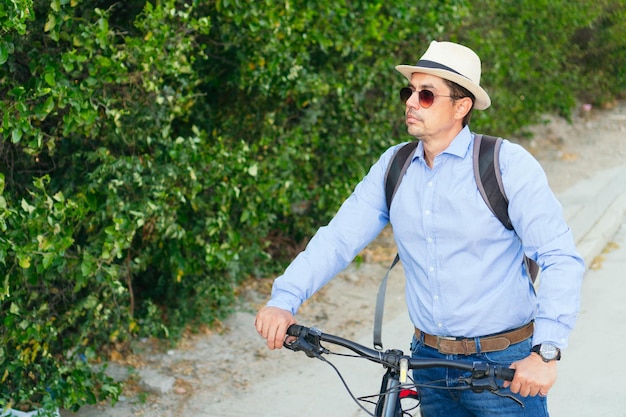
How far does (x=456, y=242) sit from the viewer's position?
130 inches

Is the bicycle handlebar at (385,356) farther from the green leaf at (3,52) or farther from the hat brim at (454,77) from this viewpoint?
the green leaf at (3,52)

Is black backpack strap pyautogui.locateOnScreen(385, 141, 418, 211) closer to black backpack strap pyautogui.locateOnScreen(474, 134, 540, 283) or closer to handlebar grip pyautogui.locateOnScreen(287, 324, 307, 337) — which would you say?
black backpack strap pyautogui.locateOnScreen(474, 134, 540, 283)

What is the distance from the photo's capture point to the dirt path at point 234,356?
595 cm

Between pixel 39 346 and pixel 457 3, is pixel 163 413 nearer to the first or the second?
pixel 39 346

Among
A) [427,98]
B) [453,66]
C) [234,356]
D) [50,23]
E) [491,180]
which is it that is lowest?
[234,356]

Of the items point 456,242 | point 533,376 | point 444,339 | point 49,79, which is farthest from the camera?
point 49,79

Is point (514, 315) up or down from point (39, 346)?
up

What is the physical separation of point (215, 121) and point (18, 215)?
2.63 metres

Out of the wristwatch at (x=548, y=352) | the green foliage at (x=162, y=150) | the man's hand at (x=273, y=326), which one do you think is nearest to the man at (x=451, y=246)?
the man's hand at (x=273, y=326)

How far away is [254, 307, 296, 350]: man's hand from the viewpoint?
3.18 metres

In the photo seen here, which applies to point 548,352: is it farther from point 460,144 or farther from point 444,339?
point 460,144

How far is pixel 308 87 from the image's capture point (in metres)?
7.11

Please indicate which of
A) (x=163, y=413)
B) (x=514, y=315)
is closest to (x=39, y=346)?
(x=163, y=413)

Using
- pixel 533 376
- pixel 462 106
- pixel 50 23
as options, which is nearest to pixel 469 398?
pixel 533 376
